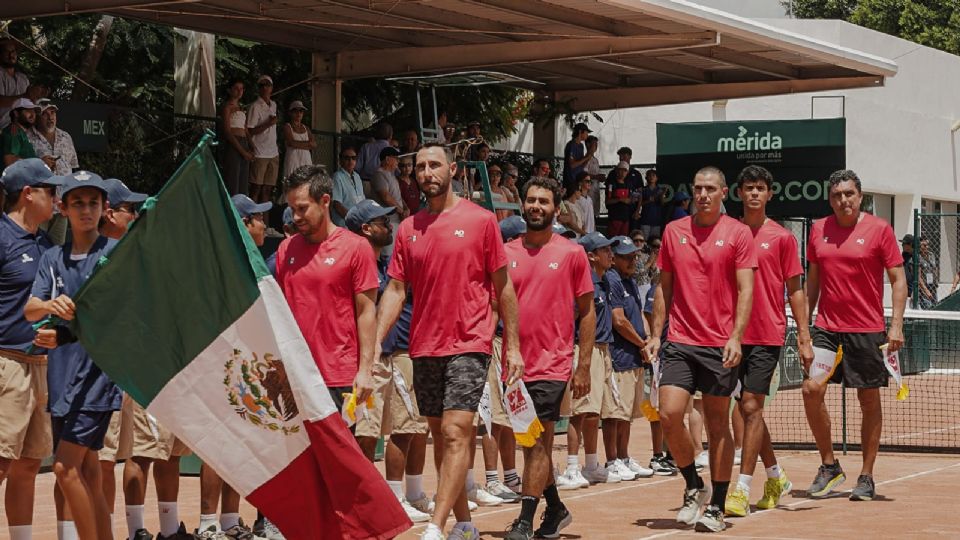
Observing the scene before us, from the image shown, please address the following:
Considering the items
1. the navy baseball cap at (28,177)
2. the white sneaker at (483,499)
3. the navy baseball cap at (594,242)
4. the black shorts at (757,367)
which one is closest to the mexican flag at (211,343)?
the navy baseball cap at (28,177)

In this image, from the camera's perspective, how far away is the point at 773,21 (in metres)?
39.8

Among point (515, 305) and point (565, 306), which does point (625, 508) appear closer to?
point (565, 306)

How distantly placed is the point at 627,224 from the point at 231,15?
8380 mm

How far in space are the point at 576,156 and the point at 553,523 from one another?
50.3 ft

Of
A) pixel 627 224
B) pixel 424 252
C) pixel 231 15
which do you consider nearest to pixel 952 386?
pixel 627 224

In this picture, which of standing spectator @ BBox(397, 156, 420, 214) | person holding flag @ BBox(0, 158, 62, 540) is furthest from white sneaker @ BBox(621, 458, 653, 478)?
person holding flag @ BBox(0, 158, 62, 540)

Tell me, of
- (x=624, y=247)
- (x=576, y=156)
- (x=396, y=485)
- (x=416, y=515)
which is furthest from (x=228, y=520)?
(x=576, y=156)

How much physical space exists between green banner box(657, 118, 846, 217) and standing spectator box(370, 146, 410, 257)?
7.50m

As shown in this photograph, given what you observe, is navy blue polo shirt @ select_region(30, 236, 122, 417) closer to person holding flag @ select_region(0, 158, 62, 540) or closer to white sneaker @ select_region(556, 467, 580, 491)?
person holding flag @ select_region(0, 158, 62, 540)

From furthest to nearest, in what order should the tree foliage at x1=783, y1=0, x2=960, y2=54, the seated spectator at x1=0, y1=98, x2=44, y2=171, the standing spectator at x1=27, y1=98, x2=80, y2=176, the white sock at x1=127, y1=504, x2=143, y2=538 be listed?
the tree foliage at x1=783, y1=0, x2=960, y2=54, the standing spectator at x1=27, y1=98, x2=80, y2=176, the seated spectator at x1=0, y1=98, x2=44, y2=171, the white sock at x1=127, y1=504, x2=143, y2=538

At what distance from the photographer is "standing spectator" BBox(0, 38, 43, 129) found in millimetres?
16938

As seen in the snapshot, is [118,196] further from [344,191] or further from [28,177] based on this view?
[344,191]

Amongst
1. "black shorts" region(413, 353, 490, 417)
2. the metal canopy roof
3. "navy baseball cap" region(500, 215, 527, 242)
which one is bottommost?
"black shorts" region(413, 353, 490, 417)

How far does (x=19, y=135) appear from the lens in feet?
53.4
